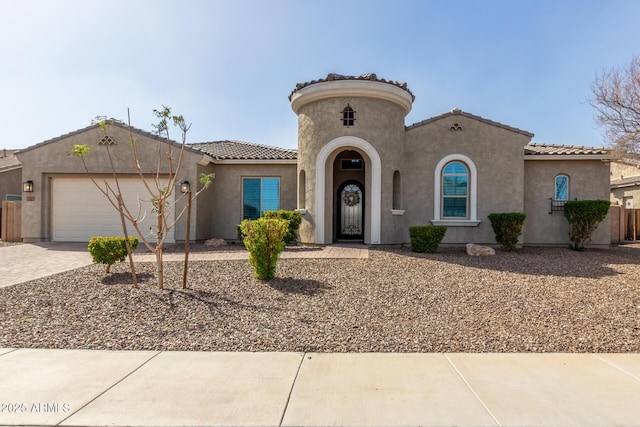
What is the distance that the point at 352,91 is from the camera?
13.1 m

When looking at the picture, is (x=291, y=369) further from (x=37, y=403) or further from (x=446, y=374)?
(x=37, y=403)

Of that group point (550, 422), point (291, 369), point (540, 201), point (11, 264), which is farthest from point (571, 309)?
point (11, 264)

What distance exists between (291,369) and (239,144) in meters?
17.7

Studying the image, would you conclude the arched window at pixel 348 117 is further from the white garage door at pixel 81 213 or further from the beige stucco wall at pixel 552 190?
the white garage door at pixel 81 213

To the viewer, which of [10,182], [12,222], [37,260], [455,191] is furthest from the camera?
[10,182]

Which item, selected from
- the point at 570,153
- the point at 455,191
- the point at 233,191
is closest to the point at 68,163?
the point at 233,191

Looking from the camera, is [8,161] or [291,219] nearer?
[291,219]

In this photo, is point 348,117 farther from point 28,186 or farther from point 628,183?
point 628,183

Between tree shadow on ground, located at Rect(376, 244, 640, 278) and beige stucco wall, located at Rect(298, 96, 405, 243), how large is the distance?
2023mm

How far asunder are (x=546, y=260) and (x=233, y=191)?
Result: 11727 millimetres

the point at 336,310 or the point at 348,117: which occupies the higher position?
the point at 348,117

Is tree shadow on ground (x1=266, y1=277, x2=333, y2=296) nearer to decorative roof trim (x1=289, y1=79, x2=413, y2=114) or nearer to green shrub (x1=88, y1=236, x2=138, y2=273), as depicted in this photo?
green shrub (x1=88, y1=236, x2=138, y2=273)

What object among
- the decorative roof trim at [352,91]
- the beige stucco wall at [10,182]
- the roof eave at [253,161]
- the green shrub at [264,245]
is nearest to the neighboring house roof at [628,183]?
the decorative roof trim at [352,91]

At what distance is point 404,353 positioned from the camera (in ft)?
16.0
